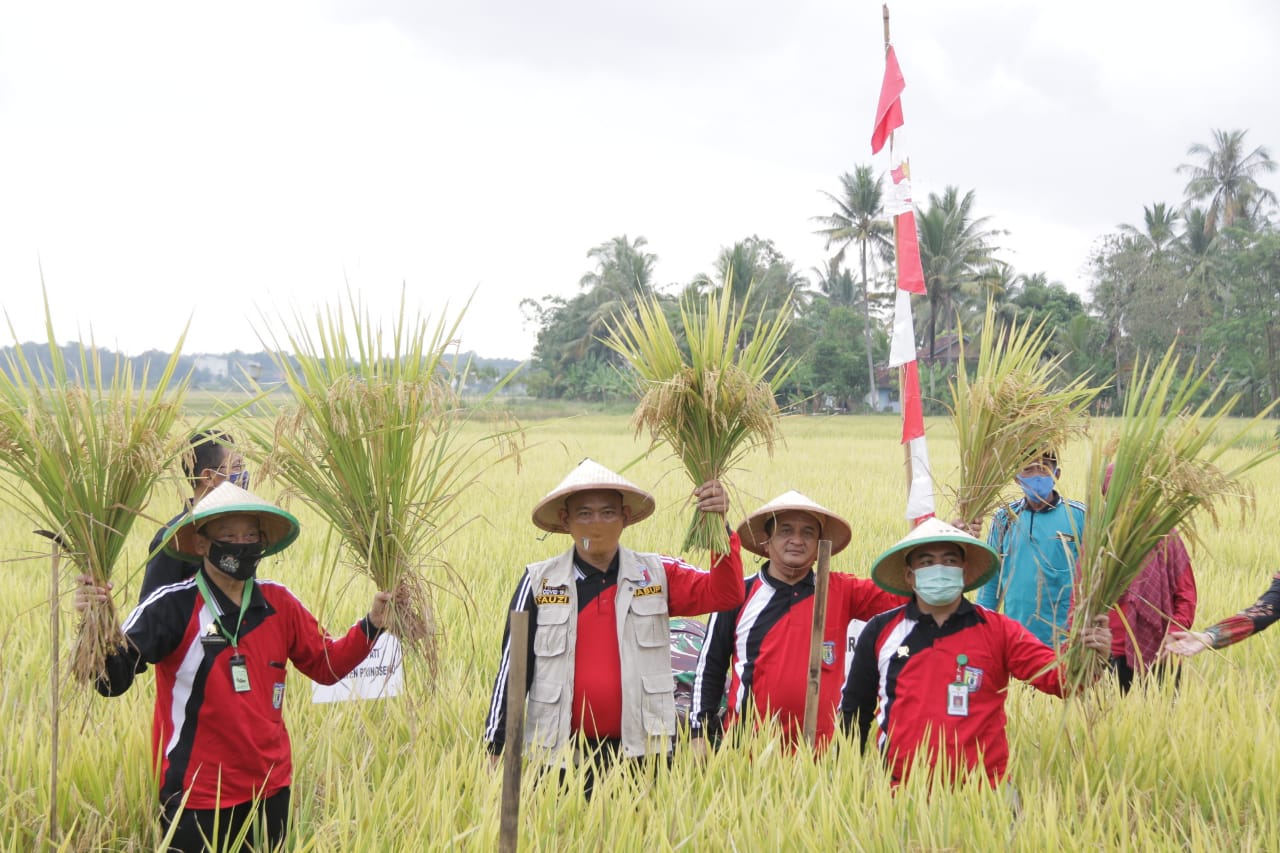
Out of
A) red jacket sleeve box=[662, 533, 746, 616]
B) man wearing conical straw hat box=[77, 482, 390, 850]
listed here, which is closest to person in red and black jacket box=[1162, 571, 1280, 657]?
red jacket sleeve box=[662, 533, 746, 616]

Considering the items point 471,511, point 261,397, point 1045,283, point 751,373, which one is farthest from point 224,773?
point 1045,283

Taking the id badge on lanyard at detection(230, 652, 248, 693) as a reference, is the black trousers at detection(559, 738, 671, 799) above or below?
below

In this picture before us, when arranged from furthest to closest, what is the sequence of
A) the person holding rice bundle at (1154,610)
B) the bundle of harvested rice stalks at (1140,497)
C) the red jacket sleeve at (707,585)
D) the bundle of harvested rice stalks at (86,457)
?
the person holding rice bundle at (1154,610)
the red jacket sleeve at (707,585)
the bundle of harvested rice stalks at (1140,497)
the bundle of harvested rice stalks at (86,457)

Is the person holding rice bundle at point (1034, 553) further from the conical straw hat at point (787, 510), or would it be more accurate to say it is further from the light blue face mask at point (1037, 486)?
the conical straw hat at point (787, 510)

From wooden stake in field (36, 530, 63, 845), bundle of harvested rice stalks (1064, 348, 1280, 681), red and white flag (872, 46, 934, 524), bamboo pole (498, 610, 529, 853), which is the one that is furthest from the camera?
red and white flag (872, 46, 934, 524)

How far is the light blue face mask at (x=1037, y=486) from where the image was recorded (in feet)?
13.0

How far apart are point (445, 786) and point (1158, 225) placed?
50243 mm

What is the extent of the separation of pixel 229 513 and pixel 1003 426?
2.66 metres

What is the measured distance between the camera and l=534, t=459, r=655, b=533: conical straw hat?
304 cm

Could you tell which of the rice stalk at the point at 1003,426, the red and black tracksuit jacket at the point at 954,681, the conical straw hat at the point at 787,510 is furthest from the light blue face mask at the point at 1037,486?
the red and black tracksuit jacket at the point at 954,681

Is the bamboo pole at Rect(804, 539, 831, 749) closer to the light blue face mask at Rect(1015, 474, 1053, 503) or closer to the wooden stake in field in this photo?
the light blue face mask at Rect(1015, 474, 1053, 503)

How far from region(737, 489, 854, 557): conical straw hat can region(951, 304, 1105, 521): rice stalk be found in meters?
0.48

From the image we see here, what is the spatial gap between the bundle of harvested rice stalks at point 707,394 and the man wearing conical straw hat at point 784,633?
0.34m

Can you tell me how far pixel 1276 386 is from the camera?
1221 inches
